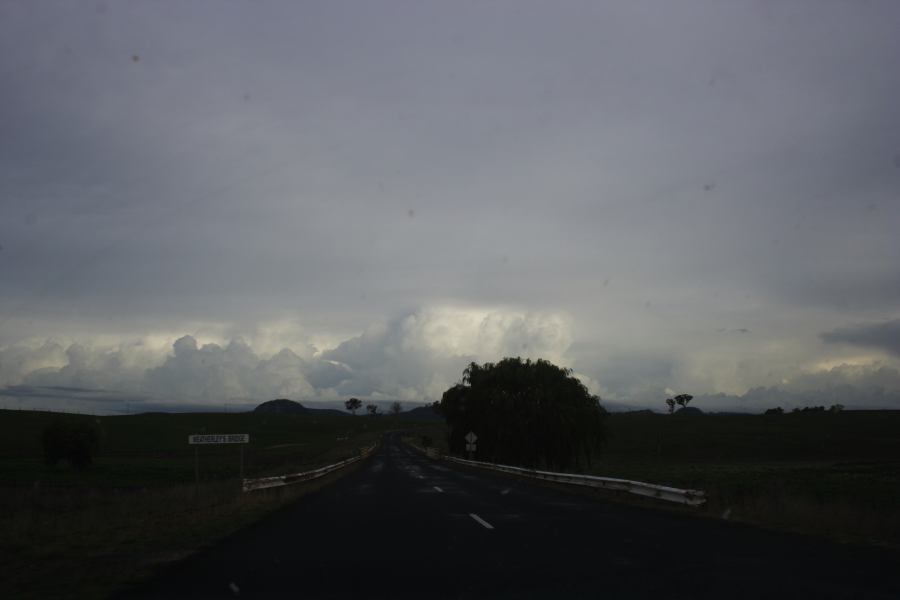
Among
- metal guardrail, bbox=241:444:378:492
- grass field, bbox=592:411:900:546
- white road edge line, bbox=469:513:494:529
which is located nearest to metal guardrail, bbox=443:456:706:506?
grass field, bbox=592:411:900:546

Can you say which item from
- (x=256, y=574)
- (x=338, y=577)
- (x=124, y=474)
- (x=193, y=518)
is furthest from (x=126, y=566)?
(x=124, y=474)

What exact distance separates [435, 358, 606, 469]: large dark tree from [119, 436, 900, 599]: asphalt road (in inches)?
1155

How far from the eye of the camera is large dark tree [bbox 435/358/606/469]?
146ft

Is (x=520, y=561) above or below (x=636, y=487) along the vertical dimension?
above

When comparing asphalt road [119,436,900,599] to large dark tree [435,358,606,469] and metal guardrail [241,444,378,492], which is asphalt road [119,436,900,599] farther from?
large dark tree [435,358,606,469]

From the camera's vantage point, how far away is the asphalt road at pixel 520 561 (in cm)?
748

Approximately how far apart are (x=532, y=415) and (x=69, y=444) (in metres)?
49.3

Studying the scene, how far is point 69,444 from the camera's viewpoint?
67875 mm

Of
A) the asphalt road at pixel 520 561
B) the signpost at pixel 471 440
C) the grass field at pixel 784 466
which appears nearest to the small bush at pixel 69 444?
the signpost at pixel 471 440

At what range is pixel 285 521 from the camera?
48.2 feet

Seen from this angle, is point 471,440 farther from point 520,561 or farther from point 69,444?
point 69,444

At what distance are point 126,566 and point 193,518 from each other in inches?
231

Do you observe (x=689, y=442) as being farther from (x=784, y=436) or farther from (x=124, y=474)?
(x=124, y=474)

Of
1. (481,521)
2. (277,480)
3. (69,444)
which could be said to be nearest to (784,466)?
(277,480)
